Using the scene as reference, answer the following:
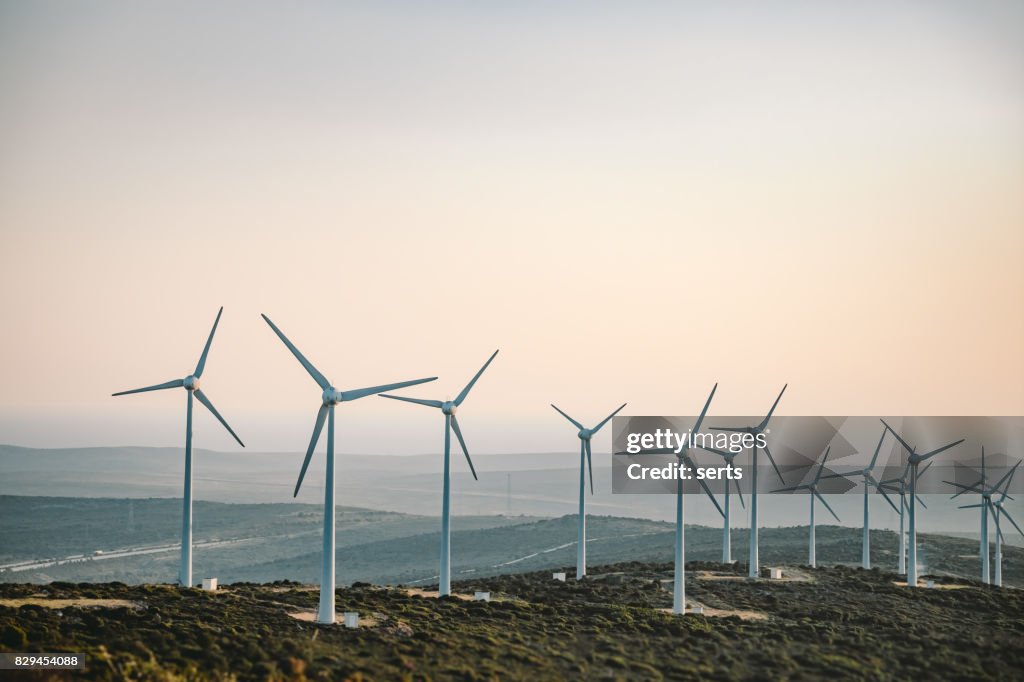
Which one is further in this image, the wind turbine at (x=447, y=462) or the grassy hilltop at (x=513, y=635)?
the wind turbine at (x=447, y=462)

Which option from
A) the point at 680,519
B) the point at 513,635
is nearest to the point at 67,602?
the point at 513,635

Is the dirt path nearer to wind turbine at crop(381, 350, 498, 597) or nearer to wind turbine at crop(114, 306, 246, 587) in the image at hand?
wind turbine at crop(114, 306, 246, 587)

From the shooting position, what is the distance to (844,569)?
4938 inches

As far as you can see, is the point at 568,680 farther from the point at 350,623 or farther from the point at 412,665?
the point at 350,623

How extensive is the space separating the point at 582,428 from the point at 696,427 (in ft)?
77.5

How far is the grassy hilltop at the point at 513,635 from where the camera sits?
59281 mm

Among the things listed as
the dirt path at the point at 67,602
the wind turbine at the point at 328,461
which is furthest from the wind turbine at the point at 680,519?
the dirt path at the point at 67,602

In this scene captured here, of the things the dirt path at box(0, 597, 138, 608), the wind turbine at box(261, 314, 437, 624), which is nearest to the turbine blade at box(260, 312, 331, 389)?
the wind turbine at box(261, 314, 437, 624)

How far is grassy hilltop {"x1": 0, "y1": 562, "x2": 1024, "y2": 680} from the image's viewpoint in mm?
59281

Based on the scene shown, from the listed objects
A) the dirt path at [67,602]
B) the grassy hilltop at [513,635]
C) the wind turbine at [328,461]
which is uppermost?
the wind turbine at [328,461]

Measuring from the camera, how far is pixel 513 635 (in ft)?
234

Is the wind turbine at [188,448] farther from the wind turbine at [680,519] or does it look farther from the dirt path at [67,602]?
the wind turbine at [680,519]

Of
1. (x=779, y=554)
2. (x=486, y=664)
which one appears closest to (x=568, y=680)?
(x=486, y=664)

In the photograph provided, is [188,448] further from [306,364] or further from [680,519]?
[680,519]
